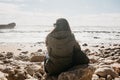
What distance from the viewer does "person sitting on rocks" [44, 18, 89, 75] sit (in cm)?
717

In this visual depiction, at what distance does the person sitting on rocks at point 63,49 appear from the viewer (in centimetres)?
717

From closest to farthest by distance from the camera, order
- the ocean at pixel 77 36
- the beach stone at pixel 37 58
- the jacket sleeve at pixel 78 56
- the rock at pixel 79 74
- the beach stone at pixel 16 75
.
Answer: the rock at pixel 79 74 → the jacket sleeve at pixel 78 56 → the beach stone at pixel 16 75 → the beach stone at pixel 37 58 → the ocean at pixel 77 36

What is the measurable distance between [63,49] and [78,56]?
47cm

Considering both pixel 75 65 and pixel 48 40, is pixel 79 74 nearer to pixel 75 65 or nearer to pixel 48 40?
pixel 75 65

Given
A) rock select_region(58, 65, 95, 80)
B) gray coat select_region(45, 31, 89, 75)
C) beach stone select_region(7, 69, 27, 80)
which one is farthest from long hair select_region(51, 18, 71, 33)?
beach stone select_region(7, 69, 27, 80)

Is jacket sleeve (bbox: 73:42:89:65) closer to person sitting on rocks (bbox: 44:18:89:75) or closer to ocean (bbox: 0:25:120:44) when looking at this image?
person sitting on rocks (bbox: 44:18:89:75)

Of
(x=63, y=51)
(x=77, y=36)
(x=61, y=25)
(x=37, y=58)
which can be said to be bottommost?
(x=77, y=36)

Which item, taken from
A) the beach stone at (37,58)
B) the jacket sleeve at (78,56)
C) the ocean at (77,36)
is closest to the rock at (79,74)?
the jacket sleeve at (78,56)

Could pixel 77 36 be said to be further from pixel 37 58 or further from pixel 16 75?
pixel 16 75

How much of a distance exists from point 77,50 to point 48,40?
2.89ft

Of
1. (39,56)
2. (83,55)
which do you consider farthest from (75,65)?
(39,56)

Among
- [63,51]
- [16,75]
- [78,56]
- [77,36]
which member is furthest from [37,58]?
[77,36]

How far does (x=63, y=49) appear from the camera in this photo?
7160 mm

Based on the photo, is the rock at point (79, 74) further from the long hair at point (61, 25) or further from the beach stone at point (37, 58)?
the beach stone at point (37, 58)
